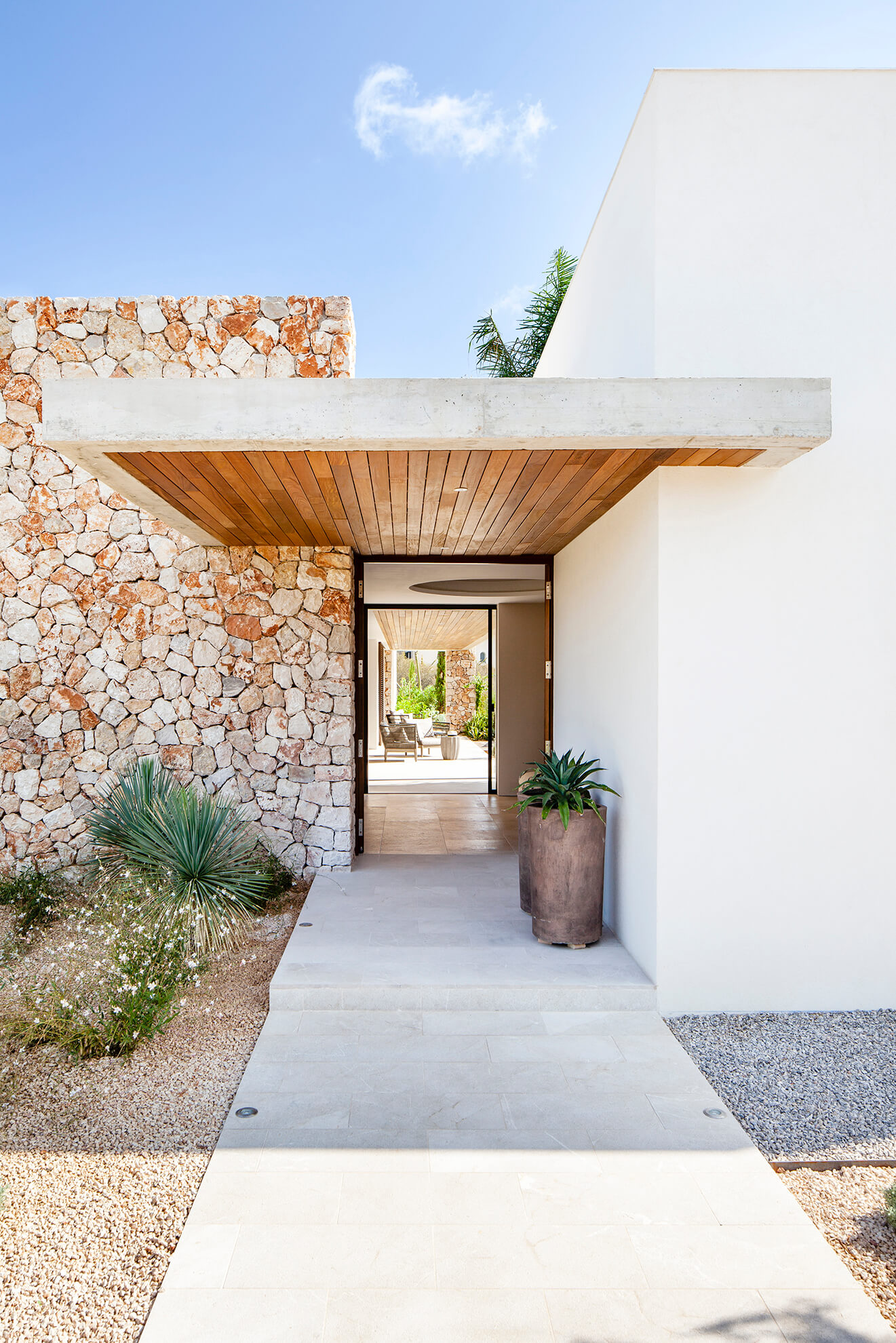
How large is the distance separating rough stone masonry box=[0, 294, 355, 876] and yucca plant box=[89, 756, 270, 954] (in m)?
0.29

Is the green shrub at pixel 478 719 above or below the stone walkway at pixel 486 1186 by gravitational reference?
above

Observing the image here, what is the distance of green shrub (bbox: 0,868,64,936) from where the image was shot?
A: 17.8 ft

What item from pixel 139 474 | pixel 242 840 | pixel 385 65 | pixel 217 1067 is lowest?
pixel 217 1067

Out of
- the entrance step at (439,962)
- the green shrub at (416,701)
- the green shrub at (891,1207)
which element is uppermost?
the green shrub at (416,701)

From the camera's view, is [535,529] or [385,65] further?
[385,65]

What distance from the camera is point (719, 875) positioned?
392 centimetres

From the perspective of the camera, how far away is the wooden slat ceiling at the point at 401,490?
3.62 metres

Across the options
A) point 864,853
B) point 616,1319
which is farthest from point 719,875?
point 616,1319

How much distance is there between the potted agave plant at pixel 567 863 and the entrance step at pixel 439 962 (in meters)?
0.14

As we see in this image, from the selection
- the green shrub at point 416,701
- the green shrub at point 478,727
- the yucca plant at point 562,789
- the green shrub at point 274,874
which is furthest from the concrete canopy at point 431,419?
the green shrub at point 416,701

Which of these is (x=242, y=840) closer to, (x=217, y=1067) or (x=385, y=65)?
(x=217, y=1067)

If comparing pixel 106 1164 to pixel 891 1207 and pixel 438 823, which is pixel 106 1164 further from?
pixel 438 823

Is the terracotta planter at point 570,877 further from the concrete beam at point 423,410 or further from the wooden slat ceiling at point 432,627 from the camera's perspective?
the wooden slat ceiling at point 432,627

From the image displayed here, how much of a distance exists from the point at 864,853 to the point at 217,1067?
3.30 metres
